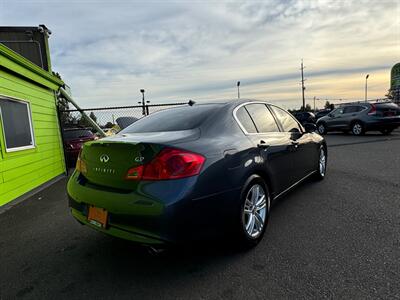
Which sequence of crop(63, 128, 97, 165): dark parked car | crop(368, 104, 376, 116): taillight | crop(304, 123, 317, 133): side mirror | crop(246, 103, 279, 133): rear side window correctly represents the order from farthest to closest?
crop(368, 104, 376, 116): taillight
crop(63, 128, 97, 165): dark parked car
crop(304, 123, 317, 133): side mirror
crop(246, 103, 279, 133): rear side window

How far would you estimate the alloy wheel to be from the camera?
2812mm

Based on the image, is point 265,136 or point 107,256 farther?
point 265,136

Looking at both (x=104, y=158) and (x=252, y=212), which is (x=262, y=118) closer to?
(x=252, y=212)

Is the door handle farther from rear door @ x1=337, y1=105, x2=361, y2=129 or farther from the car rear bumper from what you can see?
rear door @ x1=337, y1=105, x2=361, y2=129

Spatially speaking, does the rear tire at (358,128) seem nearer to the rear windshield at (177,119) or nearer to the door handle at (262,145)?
the door handle at (262,145)

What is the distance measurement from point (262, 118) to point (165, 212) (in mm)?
1991

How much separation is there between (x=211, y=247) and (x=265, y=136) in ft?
4.60

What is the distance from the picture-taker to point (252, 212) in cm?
288

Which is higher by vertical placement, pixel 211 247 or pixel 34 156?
pixel 34 156

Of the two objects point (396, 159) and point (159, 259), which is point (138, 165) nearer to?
point (159, 259)

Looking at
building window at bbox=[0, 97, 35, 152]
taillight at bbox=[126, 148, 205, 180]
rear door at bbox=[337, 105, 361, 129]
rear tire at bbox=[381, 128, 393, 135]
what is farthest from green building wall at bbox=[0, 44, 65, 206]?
rear tire at bbox=[381, 128, 393, 135]

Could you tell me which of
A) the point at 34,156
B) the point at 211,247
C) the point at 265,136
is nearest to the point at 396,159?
the point at 265,136

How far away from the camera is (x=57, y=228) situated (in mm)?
3740

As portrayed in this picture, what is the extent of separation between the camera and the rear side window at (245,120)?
122 inches
